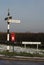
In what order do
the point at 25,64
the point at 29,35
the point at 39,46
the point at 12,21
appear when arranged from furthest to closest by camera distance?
the point at 29,35 → the point at 39,46 → the point at 12,21 → the point at 25,64

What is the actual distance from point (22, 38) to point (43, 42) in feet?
19.5

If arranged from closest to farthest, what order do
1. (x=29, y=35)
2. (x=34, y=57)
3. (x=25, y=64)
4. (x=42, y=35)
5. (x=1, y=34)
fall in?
(x=25, y=64) < (x=34, y=57) < (x=42, y=35) < (x=29, y=35) < (x=1, y=34)

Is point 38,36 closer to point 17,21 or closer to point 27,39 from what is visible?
point 27,39

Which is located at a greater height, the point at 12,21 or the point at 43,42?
the point at 12,21

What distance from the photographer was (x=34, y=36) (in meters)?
32.8

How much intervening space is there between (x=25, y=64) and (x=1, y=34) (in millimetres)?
25017

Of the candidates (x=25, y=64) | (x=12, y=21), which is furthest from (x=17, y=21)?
(x=25, y=64)

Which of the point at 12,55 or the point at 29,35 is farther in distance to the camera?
the point at 29,35

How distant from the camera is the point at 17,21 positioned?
73.6 ft

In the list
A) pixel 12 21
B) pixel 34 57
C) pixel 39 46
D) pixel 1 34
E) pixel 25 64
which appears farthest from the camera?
pixel 1 34

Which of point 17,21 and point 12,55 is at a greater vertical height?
point 17,21

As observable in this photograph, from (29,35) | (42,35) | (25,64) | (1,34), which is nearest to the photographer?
(25,64)

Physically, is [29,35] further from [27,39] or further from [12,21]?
[12,21]

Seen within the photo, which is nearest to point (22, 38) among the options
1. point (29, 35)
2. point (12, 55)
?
point (29, 35)
